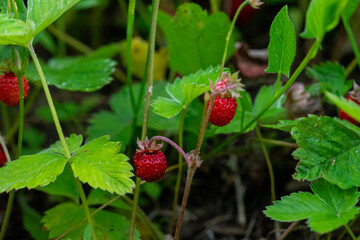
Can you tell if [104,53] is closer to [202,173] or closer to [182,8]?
[182,8]

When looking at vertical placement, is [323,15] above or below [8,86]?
above

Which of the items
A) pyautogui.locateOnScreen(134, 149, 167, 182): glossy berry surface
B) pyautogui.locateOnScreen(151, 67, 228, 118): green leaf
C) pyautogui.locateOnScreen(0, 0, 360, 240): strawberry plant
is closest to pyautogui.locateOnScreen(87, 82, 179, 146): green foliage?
pyautogui.locateOnScreen(0, 0, 360, 240): strawberry plant

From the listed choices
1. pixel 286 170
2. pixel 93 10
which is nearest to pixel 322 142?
pixel 286 170

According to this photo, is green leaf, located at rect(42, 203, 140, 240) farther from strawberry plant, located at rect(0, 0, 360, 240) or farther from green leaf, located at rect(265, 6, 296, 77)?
green leaf, located at rect(265, 6, 296, 77)

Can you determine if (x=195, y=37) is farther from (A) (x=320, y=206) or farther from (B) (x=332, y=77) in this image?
(A) (x=320, y=206)

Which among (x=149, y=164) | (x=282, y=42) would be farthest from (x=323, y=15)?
(x=149, y=164)

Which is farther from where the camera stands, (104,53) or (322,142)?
(104,53)
